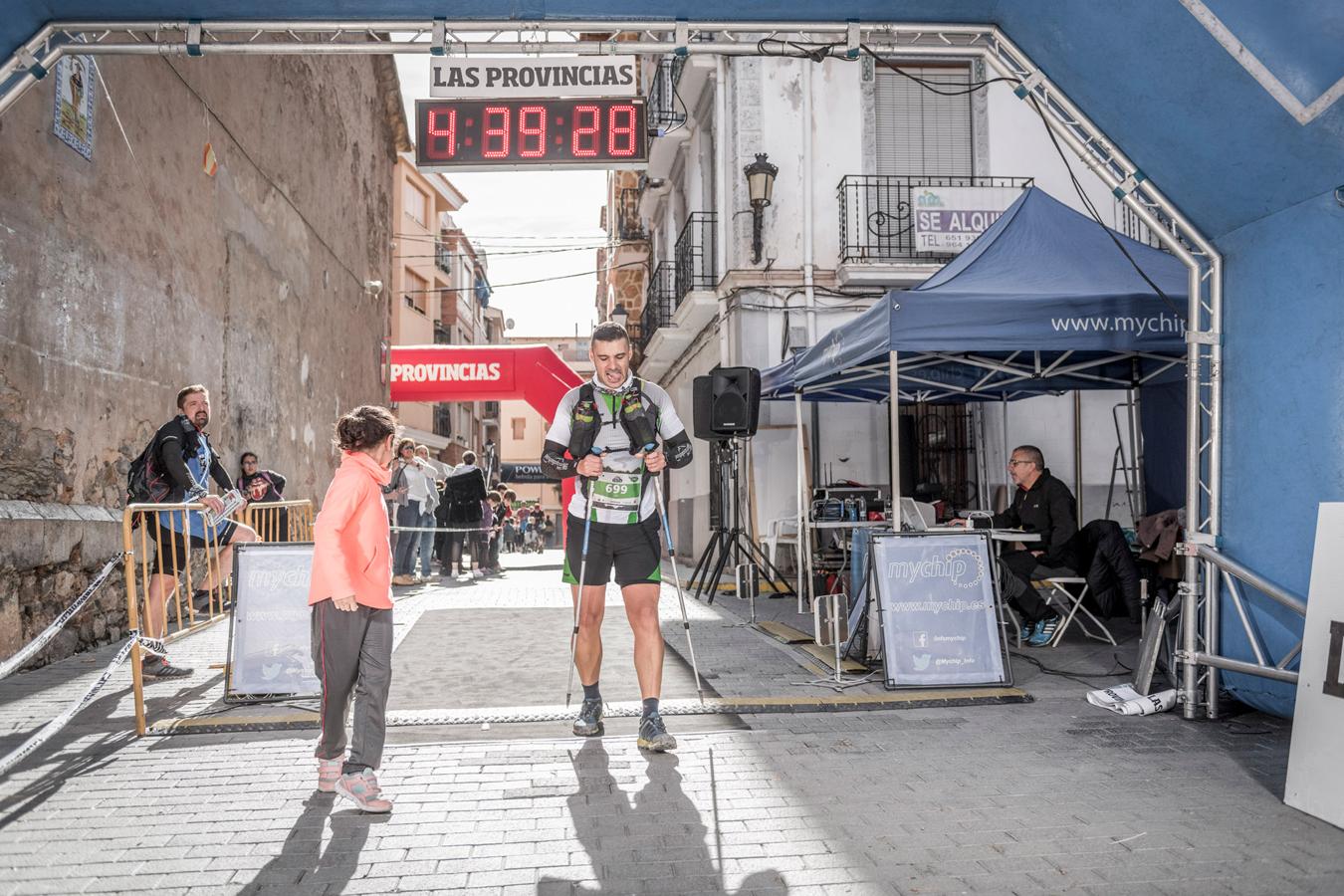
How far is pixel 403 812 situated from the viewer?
13.2ft

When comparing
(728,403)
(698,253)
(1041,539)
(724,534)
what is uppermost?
(698,253)

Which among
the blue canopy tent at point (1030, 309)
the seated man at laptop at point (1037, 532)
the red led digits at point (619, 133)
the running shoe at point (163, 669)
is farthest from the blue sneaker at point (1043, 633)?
the running shoe at point (163, 669)

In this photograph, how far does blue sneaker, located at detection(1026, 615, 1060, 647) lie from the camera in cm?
818

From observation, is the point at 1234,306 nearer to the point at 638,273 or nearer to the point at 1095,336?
the point at 1095,336

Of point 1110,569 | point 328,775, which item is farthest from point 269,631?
point 1110,569

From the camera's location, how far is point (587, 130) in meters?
7.88

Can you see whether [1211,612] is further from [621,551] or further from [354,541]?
[354,541]

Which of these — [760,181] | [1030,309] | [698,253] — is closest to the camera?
[1030,309]

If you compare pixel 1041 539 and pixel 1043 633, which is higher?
pixel 1041 539

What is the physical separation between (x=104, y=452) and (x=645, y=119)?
509cm

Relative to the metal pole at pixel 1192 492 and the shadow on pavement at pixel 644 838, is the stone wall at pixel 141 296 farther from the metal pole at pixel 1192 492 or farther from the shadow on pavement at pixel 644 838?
the metal pole at pixel 1192 492

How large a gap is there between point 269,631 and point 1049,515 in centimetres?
598

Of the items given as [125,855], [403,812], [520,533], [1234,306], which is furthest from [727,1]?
[520,533]

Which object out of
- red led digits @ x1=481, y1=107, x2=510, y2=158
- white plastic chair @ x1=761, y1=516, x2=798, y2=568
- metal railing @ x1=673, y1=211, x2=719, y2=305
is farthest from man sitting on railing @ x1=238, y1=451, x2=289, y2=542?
metal railing @ x1=673, y1=211, x2=719, y2=305
